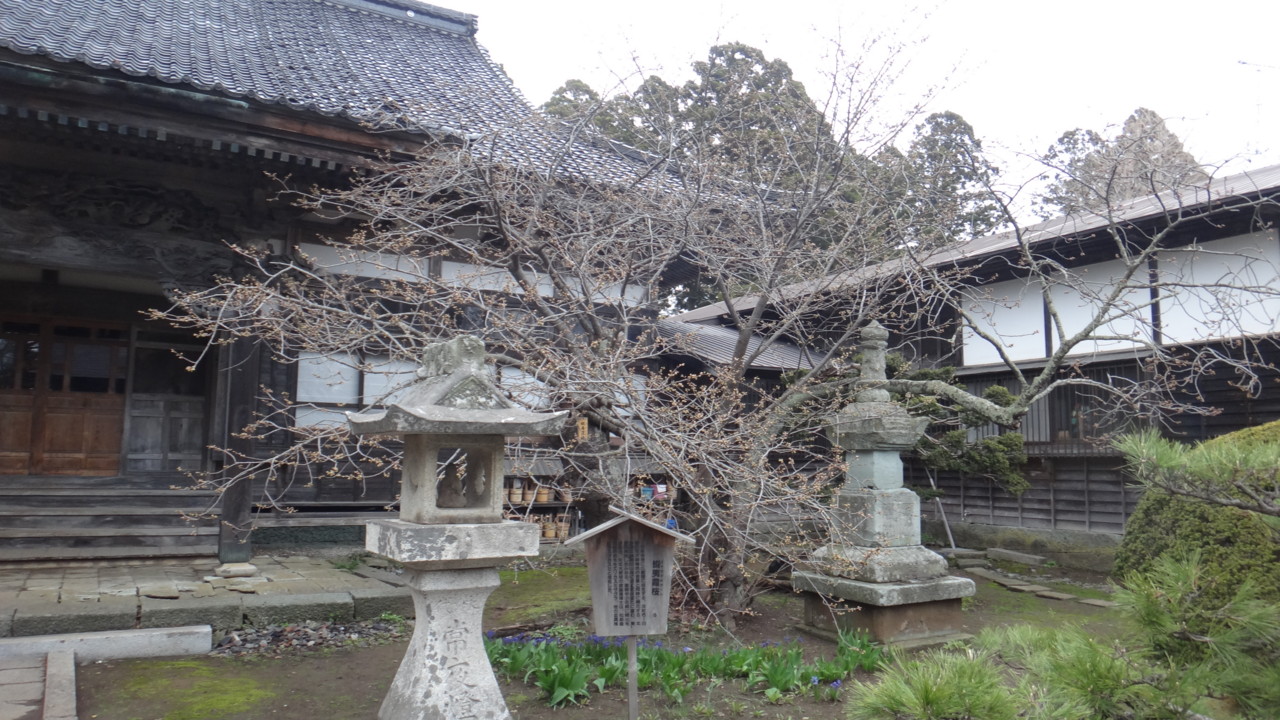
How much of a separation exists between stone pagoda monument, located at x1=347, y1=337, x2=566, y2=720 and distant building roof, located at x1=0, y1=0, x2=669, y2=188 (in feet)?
10.9

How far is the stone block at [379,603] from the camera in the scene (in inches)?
275

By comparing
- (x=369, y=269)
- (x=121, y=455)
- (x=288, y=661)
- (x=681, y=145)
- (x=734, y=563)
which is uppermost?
(x=681, y=145)

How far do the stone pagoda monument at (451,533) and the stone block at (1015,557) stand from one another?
10.6 meters

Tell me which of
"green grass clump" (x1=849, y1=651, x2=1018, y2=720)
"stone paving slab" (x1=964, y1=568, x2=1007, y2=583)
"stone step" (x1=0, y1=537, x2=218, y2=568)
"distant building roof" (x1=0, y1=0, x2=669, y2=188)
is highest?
"distant building roof" (x1=0, y1=0, x2=669, y2=188)

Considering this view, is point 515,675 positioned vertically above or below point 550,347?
below

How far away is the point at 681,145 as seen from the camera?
8.11m

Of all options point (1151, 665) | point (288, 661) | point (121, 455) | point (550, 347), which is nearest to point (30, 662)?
point (288, 661)

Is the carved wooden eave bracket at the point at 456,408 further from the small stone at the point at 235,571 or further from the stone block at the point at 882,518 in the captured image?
the small stone at the point at 235,571

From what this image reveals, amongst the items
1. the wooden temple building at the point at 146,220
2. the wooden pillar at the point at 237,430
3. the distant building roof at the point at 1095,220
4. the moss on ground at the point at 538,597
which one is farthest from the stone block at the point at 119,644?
the distant building roof at the point at 1095,220

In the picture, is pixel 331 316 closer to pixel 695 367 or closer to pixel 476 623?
pixel 476 623

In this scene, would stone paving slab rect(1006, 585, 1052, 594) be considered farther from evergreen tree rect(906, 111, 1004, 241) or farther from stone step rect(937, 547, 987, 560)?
evergreen tree rect(906, 111, 1004, 241)

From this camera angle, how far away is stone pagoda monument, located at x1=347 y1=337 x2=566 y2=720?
4.20 meters

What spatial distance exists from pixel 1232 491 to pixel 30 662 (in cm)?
696

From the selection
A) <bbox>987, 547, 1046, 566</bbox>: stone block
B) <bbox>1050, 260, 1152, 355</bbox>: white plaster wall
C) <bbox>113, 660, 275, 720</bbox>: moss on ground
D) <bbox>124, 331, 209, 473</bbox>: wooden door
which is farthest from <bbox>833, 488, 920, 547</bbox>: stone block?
<bbox>124, 331, 209, 473</bbox>: wooden door
